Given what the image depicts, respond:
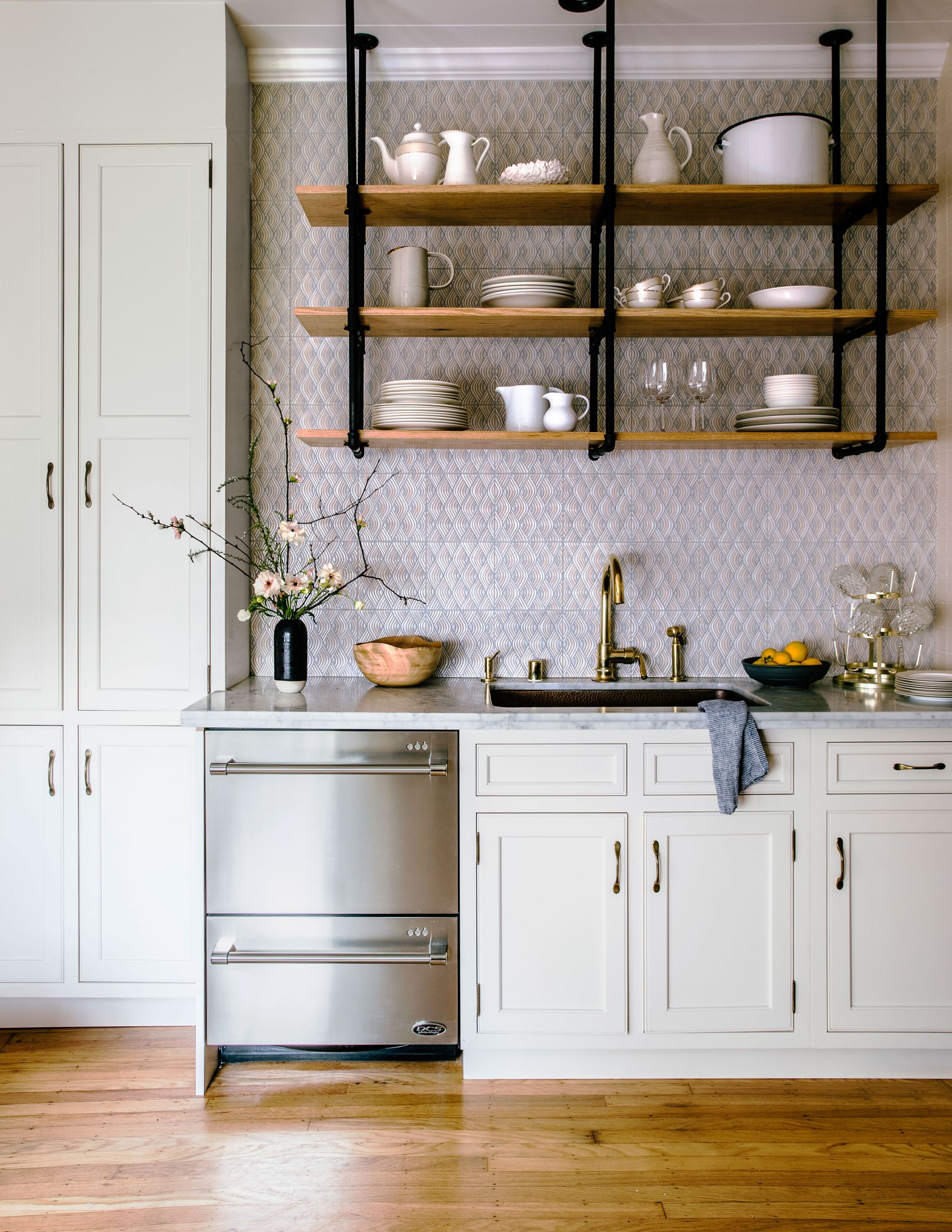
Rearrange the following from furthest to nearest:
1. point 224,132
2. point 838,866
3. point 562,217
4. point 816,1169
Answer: point 562,217, point 224,132, point 838,866, point 816,1169

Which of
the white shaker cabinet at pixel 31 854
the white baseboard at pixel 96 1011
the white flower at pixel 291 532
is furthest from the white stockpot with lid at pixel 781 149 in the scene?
the white baseboard at pixel 96 1011

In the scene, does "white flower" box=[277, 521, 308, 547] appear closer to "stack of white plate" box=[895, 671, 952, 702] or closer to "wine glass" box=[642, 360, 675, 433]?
"wine glass" box=[642, 360, 675, 433]

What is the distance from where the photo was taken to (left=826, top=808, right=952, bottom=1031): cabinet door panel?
224 cm

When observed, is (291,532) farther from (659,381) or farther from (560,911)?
(560,911)

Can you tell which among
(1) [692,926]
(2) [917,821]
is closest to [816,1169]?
(1) [692,926]

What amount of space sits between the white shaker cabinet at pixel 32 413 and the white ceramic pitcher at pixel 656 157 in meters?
1.61

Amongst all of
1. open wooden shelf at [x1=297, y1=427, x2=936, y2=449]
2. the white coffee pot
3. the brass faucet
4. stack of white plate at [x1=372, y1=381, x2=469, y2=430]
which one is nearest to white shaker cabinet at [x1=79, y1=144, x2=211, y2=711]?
open wooden shelf at [x1=297, y1=427, x2=936, y2=449]

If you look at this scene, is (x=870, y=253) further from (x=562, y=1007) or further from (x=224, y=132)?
(x=562, y=1007)

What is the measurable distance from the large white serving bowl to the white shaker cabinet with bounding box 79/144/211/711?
61.4 inches

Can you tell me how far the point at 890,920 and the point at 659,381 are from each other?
154 cm

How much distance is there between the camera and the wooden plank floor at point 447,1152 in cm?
Result: 180

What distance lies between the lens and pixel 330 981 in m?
2.25

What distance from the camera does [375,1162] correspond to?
1949 mm

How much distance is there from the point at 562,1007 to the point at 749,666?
109cm
